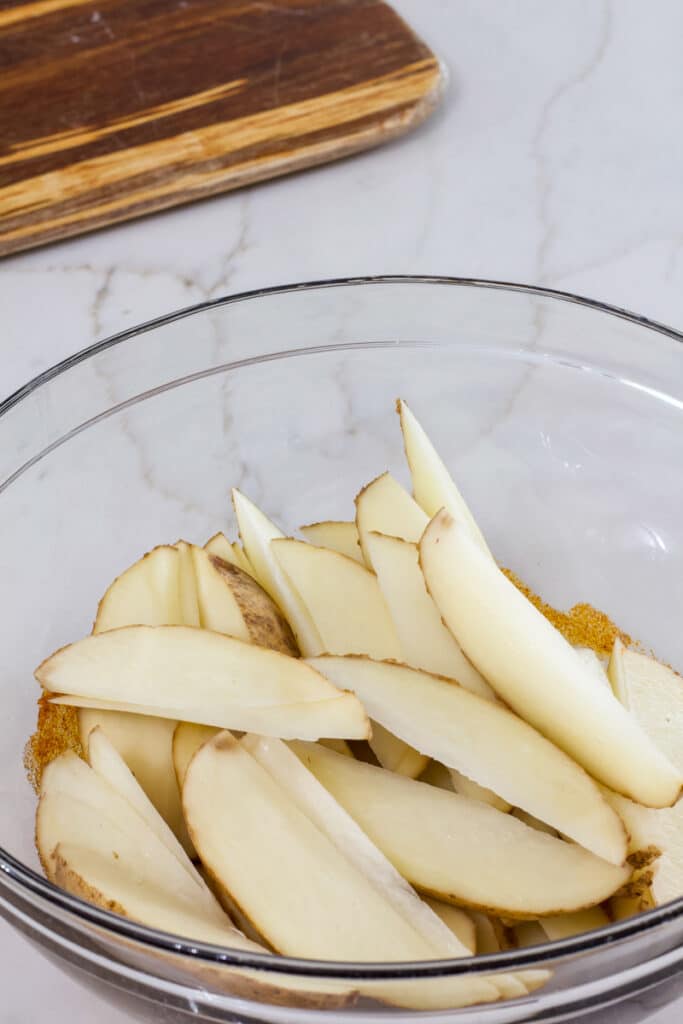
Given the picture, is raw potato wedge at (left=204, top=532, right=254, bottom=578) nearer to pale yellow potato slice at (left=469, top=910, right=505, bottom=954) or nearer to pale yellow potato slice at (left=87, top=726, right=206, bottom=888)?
pale yellow potato slice at (left=87, top=726, right=206, bottom=888)

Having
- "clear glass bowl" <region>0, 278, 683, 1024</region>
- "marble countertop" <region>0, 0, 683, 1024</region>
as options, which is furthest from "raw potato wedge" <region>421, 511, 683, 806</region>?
"marble countertop" <region>0, 0, 683, 1024</region>

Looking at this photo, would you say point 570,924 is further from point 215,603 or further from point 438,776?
point 215,603

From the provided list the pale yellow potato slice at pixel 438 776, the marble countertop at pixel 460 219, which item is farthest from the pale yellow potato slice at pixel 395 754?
the marble countertop at pixel 460 219

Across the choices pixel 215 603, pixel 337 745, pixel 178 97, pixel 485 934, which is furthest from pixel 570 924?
pixel 178 97

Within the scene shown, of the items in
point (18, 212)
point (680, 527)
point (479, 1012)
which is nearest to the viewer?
point (479, 1012)

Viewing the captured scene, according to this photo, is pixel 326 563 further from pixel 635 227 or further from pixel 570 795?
pixel 635 227

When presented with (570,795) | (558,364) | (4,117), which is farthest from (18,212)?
(570,795)

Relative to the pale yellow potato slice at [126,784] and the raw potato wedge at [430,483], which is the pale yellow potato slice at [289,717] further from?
the raw potato wedge at [430,483]
